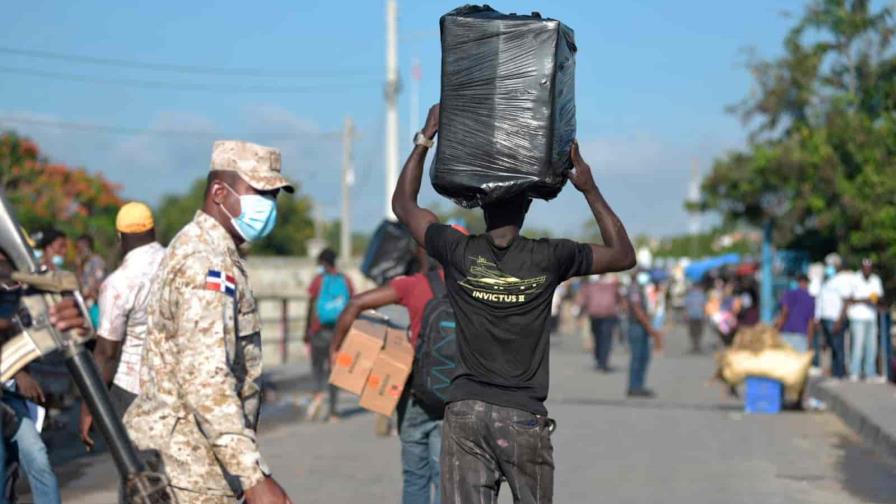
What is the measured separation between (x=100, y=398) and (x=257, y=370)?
3.33 feet

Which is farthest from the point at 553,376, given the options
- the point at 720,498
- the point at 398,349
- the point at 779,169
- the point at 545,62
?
the point at 545,62

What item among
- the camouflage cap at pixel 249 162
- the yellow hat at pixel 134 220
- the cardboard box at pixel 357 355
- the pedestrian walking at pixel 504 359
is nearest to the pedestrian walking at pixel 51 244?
the cardboard box at pixel 357 355

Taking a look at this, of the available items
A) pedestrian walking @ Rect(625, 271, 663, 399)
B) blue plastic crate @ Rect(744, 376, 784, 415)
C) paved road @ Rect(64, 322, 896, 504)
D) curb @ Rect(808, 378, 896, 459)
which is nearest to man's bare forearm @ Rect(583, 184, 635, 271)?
paved road @ Rect(64, 322, 896, 504)

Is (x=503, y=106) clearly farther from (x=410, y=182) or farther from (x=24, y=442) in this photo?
(x=24, y=442)

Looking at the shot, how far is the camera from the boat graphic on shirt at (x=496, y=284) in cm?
510

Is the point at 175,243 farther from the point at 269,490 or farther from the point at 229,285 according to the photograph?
the point at 269,490

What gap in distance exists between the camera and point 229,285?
4570 mm

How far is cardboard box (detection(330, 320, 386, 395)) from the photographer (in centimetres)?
789

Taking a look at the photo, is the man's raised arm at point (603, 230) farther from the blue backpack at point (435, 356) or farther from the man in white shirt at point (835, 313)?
the man in white shirt at point (835, 313)

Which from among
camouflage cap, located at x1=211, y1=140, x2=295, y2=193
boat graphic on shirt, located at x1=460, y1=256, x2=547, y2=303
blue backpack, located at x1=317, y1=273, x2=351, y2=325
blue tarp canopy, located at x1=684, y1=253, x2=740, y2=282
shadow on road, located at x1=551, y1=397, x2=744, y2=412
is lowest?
blue tarp canopy, located at x1=684, y1=253, x2=740, y2=282

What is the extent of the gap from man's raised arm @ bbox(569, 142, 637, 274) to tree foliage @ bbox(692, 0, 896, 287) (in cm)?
2079

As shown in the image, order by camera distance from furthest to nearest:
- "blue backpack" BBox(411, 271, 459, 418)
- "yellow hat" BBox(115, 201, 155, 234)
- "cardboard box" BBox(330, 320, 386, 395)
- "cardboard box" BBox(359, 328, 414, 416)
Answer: "cardboard box" BBox(330, 320, 386, 395)
"cardboard box" BBox(359, 328, 414, 416)
"yellow hat" BBox(115, 201, 155, 234)
"blue backpack" BBox(411, 271, 459, 418)

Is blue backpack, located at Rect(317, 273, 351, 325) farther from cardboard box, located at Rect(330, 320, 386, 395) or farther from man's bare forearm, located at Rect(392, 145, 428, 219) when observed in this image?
man's bare forearm, located at Rect(392, 145, 428, 219)

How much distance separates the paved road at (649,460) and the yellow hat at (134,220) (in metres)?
3.20
